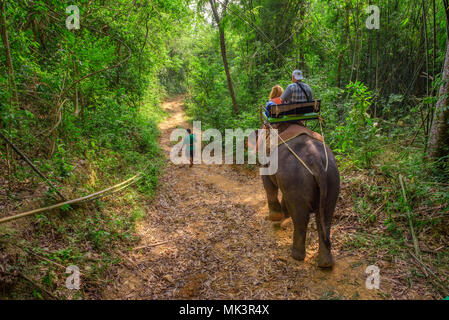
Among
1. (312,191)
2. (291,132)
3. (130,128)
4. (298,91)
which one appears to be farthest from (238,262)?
(130,128)

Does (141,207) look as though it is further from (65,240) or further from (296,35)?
(296,35)

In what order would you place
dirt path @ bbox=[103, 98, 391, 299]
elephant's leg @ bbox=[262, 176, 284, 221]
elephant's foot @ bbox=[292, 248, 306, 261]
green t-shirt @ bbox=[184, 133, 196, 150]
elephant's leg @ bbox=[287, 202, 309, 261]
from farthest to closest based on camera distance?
green t-shirt @ bbox=[184, 133, 196, 150]
elephant's leg @ bbox=[262, 176, 284, 221]
elephant's foot @ bbox=[292, 248, 306, 261]
elephant's leg @ bbox=[287, 202, 309, 261]
dirt path @ bbox=[103, 98, 391, 299]

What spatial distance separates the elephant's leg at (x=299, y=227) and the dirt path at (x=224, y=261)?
0.17m

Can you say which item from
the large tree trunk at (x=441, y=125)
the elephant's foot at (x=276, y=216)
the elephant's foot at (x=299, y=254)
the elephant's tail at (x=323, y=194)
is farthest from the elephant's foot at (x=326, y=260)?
the large tree trunk at (x=441, y=125)

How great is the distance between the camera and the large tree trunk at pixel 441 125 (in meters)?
3.82

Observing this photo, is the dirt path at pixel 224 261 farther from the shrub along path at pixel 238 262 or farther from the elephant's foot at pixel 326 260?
the elephant's foot at pixel 326 260

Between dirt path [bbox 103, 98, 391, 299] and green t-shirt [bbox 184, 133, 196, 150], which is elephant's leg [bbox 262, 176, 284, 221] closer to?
dirt path [bbox 103, 98, 391, 299]

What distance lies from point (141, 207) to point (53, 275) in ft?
9.42

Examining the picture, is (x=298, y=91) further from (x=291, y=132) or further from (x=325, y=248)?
(x=325, y=248)

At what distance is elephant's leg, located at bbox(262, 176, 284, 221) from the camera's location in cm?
481

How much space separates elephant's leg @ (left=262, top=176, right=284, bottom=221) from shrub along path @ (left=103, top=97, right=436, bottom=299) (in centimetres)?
24

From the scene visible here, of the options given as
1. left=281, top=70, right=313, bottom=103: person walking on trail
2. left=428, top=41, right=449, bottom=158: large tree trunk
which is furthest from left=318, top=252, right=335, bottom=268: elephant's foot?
left=428, top=41, right=449, bottom=158: large tree trunk

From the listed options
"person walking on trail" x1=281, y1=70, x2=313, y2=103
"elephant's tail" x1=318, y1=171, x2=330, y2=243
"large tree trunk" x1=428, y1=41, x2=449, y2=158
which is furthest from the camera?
"person walking on trail" x1=281, y1=70, x2=313, y2=103

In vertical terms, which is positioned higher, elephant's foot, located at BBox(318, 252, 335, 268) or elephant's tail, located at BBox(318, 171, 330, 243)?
elephant's tail, located at BBox(318, 171, 330, 243)
